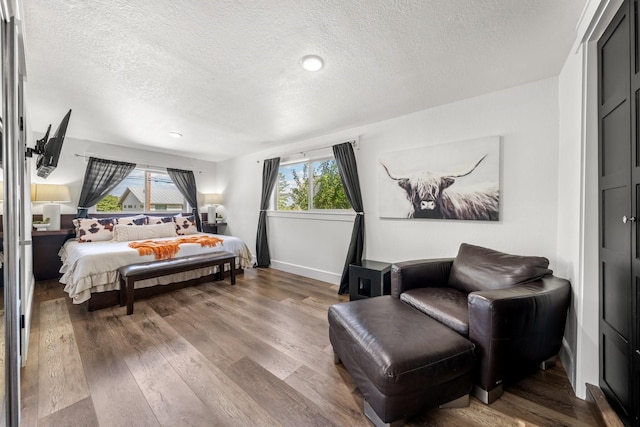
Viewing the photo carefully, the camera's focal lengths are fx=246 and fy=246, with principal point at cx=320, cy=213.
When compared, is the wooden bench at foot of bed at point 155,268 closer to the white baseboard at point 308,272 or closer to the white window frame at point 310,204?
the white baseboard at point 308,272

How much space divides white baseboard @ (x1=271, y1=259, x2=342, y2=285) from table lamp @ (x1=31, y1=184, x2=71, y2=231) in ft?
10.7

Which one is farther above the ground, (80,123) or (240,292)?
(80,123)

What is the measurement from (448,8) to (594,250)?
165cm

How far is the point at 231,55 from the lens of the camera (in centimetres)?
181

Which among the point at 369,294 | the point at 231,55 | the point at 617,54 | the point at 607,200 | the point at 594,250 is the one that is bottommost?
the point at 369,294

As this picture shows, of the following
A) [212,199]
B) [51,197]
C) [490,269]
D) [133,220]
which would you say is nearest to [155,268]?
[133,220]

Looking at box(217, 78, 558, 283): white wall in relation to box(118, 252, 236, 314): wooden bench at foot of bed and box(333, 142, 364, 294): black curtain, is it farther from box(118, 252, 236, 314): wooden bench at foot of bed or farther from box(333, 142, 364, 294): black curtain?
→ box(118, 252, 236, 314): wooden bench at foot of bed

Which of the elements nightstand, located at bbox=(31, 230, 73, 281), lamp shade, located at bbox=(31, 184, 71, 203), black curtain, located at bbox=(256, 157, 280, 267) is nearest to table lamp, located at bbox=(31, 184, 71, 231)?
lamp shade, located at bbox=(31, 184, 71, 203)

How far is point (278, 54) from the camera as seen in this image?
1.80m

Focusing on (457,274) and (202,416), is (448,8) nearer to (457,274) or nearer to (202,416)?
(457,274)

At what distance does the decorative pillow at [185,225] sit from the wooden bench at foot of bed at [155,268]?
1.37m

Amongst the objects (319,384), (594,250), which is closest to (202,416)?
(319,384)

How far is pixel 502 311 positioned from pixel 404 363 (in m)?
0.65

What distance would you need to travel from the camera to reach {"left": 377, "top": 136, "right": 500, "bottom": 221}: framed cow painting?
95.1 inches
